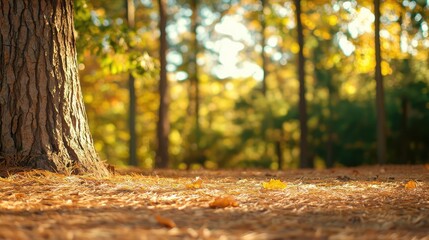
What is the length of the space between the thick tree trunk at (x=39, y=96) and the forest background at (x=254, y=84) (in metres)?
3.64

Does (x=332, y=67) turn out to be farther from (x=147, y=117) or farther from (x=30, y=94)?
(x=30, y=94)

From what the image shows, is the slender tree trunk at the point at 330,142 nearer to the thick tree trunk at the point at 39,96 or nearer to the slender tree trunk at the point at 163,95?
the slender tree trunk at the point at 163,95

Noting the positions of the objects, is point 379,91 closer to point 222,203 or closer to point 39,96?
point 39,96

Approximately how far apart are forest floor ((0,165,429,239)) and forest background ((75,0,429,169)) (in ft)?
16.8

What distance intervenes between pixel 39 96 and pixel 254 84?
23154 mm

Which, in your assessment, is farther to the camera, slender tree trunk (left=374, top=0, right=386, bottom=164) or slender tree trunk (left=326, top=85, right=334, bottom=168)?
slender tree trunk (left=326, top=85, right=334, bottom=168)

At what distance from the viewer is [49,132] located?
5.85m

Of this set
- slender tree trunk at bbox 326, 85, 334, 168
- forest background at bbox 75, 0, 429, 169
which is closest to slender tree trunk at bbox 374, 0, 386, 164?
forest background at bbox 75, 0, 429, 169

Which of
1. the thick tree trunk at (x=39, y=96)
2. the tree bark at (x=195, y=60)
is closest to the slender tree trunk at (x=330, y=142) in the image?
the tree bark at (x=195, y=60)

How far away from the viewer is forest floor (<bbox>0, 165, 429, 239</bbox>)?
3271 mm

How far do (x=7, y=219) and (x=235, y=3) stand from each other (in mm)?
19933

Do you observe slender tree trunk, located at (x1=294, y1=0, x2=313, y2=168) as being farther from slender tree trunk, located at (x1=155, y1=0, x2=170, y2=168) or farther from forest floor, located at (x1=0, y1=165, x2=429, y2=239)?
forest floor, located at (x1=0, y1=165, x2=429, y2=239)

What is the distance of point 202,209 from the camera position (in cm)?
414

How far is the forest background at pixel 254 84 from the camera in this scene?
14.4 metres
